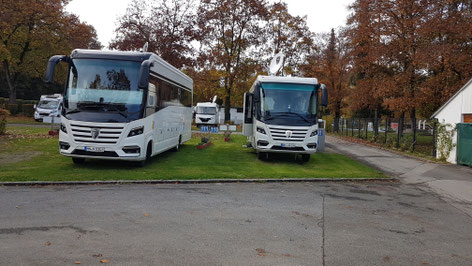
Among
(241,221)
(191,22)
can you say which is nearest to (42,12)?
(191,22)

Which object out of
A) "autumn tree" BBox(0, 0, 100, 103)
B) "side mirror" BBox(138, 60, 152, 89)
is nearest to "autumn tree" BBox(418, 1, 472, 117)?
"side mirror" BBox(138, 60, 152, 89)

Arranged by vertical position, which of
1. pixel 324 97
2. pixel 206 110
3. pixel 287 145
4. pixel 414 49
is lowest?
pixel 287 145

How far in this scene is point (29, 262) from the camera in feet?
14.6

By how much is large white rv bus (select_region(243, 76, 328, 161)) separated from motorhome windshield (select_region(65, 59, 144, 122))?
489cm

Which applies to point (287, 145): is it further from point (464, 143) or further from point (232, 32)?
point (232, 32)

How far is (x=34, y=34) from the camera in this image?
41.9 metres

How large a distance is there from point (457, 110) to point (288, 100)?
796 cm

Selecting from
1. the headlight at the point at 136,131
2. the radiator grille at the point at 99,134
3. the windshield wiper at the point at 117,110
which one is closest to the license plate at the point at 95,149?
the radiator grille at the point at 99,134

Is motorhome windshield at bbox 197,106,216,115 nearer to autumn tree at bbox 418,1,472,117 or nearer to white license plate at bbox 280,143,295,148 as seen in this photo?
autumn tree at bbox 418,1,472,117

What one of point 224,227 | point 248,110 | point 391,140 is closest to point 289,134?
point 248,110

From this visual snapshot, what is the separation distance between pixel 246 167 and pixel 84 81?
5715 mm

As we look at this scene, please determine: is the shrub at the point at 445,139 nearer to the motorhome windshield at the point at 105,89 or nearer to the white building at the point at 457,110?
the white building at the point at 457,110

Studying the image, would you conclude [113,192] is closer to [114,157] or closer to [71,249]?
[114,157]

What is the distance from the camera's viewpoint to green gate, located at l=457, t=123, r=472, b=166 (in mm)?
15945
